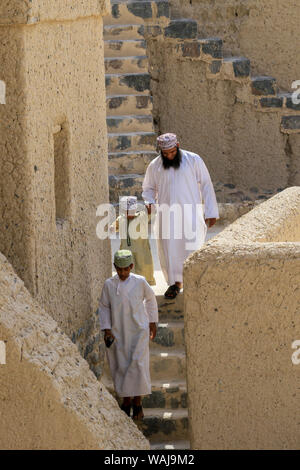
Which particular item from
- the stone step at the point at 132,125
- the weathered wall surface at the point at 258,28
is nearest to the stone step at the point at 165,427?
the stone step at the point at 132,125

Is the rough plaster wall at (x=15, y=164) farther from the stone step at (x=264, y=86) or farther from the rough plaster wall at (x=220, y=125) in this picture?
the stone step at (x=264, y=86)

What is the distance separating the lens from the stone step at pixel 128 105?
12.2 m

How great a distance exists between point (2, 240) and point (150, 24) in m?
7.39

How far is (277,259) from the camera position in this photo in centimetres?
505

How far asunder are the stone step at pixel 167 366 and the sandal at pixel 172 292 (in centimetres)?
64

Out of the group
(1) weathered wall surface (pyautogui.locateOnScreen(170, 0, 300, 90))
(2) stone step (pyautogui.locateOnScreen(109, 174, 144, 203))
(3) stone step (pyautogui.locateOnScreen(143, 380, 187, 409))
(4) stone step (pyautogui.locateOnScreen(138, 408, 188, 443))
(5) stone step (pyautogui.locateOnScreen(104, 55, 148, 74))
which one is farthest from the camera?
A: (1) weathered wall surface (pyautogui.locateOnScreen(170, 0, 300, 90))

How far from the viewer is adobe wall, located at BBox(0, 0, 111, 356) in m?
5.94

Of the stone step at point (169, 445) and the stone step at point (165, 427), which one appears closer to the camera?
the stone step at point (169, 445)

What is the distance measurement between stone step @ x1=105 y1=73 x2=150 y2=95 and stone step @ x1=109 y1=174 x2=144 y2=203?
116 centimetres

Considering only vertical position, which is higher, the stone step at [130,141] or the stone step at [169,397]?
the stone step at [130,141]

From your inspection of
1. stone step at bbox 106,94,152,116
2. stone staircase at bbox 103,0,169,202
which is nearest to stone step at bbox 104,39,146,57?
stone staircase at bbox 103,0,169,202

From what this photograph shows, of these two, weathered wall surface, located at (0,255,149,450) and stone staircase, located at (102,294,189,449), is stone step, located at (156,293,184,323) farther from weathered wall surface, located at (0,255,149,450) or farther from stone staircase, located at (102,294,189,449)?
weathered wall surface, located at (0,255,149,450)

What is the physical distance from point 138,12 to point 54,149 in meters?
6.56

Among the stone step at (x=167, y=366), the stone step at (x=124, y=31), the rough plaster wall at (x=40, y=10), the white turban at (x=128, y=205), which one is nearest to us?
the rough plaster wall at (x=40, y=10)
